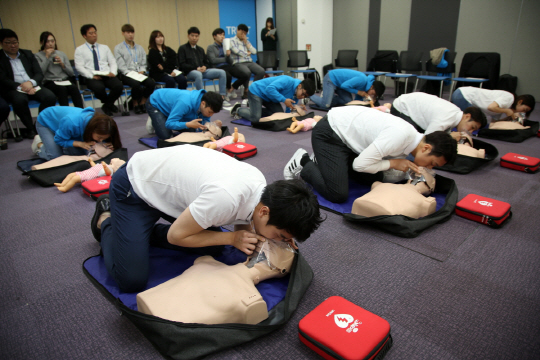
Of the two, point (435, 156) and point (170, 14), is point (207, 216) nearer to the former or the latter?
point (435, 156)

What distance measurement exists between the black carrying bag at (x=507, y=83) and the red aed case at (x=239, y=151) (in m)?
4.98

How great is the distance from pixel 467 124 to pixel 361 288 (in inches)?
99.8

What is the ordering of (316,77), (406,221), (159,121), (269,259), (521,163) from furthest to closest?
(316,77) → (159,121) → (521,163) → (406,221) → (269,259)

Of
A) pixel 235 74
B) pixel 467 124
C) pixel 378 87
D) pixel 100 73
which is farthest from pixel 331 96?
pixel 100 73

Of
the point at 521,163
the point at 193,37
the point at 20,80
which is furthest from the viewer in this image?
the point at 193,37

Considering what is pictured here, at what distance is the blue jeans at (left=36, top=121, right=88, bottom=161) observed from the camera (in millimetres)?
3176

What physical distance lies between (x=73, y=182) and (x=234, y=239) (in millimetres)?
1944

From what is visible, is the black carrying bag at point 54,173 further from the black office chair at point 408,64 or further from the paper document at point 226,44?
the black office chair at point 408,64

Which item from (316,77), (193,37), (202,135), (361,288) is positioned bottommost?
(361,288)

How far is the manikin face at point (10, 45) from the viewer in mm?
4230

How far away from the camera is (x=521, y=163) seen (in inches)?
119

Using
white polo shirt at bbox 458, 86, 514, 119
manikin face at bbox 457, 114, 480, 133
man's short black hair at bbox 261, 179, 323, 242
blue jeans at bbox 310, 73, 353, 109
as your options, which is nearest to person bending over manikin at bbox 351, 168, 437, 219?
man's short black hair at bbox 261, 179, 323, 242

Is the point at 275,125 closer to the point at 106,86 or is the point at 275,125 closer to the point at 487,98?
the point at 487,98

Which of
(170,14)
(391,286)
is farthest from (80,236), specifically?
(170,14)
